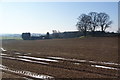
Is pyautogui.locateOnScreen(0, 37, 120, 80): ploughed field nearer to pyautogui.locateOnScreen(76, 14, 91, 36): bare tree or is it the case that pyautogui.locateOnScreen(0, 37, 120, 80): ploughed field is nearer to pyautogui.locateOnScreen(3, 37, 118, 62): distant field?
pyautogui.locateOnScreen(3, 37, 118, 62): distant field

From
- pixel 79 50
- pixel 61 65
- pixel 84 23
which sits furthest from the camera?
pixel 84 23

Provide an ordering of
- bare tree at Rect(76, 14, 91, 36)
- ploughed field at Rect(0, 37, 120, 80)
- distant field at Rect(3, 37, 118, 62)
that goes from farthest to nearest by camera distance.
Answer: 1. bare tree at Rect(76, 14, 91, 36)
2. distant field at Rect(3, 37, 118, 62)
3. ploughed field at Rect(0, 37, 120, 80)

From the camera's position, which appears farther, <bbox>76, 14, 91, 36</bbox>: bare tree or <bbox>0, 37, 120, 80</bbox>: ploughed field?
<bbox>76, 14, 91, 36</bbox>: bare tree

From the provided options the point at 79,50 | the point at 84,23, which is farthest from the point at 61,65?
the point at 84,23

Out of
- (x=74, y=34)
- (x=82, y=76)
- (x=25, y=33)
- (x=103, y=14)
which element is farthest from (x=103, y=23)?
(x=82, y=76)

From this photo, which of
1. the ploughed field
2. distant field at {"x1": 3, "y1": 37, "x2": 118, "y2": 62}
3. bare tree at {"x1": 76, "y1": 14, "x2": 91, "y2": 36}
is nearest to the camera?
the ploughed field

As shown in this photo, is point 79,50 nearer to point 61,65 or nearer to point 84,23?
point 61,65

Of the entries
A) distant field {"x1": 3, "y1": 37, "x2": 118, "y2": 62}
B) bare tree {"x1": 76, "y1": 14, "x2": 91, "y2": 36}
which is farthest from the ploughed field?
bare tree {"x1": 76, "y1": 14, "x2": 91, "y2": 36}

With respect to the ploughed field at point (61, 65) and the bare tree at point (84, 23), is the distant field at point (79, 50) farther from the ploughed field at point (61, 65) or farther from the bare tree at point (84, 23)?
the bare tree at point (84, 23)

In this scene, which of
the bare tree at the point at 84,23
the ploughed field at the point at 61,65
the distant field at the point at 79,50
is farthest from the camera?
the bare tree at the point at 84,23

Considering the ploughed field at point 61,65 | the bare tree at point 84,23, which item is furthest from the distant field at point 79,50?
the bare tree at point 84,23

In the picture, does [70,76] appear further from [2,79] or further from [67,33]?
[67,33]

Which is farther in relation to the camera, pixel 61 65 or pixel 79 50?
pixel 79 50

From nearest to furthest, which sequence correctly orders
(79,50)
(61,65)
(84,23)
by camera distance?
(61,65) → (79,50) → (84,23)
